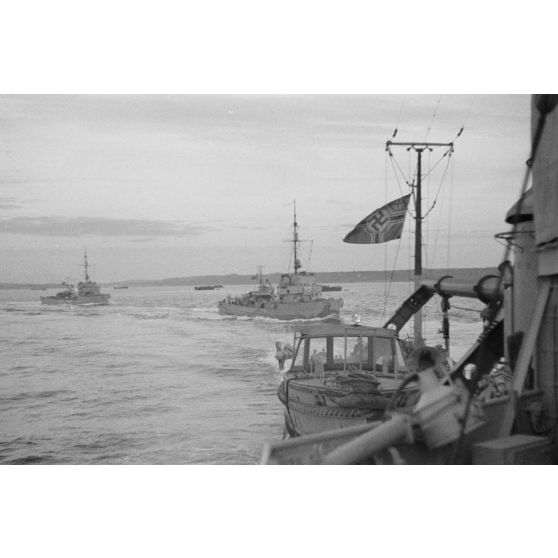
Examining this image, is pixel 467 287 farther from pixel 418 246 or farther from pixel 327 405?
pixel 327 405

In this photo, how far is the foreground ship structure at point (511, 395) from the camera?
3.79m

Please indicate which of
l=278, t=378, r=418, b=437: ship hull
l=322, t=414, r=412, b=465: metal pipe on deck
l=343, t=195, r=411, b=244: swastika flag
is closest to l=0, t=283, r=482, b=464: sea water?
l=343, t=195, r=411, b=244: swastika flag

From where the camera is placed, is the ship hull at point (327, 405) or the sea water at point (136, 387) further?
the sea water at point (136, 387)

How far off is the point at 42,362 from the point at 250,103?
6118mm

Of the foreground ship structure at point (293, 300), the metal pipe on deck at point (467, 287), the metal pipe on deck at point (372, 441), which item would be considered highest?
the metal pipe on deck at point (467, 287)

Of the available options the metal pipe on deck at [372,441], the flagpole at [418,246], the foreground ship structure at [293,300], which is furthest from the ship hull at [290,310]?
the metal pipe on deck at [372,441]

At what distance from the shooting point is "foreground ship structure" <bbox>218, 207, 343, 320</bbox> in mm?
8414

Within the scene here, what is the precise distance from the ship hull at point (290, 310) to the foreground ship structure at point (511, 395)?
17.6ft

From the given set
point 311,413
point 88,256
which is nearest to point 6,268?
point 88,256

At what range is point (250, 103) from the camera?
5.38m

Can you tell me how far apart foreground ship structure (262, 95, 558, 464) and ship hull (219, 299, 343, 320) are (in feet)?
17.6

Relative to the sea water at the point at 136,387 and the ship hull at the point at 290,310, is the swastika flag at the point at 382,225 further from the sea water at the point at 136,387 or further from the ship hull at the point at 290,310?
the ship hull at the point at 290,310

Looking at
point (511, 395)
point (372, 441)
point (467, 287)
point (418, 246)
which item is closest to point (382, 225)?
point (467, 287)
